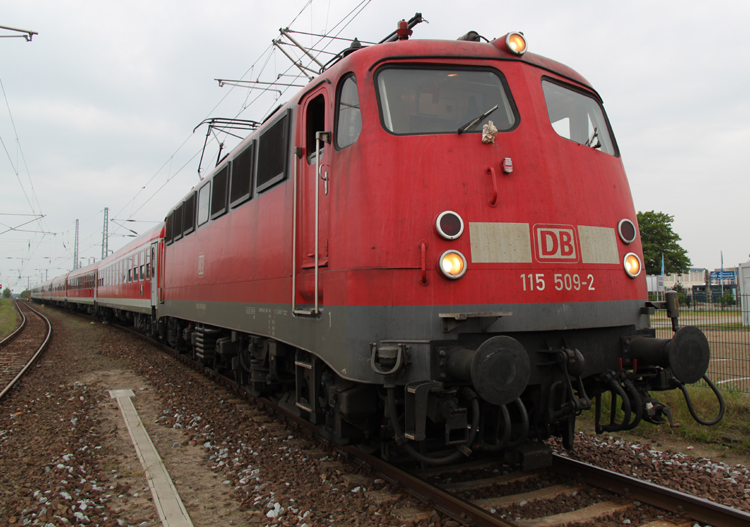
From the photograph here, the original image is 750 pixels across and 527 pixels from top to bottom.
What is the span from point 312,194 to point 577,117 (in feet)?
8.22

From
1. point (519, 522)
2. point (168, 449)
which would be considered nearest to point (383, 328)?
point (519, 522)

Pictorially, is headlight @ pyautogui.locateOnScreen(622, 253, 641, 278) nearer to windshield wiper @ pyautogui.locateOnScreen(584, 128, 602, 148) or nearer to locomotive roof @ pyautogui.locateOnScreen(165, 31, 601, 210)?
windshield wiper @ pyautogui.locateOnScreen(584, 128, 602, 148)

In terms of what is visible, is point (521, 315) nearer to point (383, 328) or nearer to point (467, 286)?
point (467, 286)

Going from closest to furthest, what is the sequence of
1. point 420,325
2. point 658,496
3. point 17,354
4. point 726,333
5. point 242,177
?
1. point 420,325
2. point 658,496
3. point 242,177
4. point 726,333
5. point 17,354

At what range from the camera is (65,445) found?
5.73m

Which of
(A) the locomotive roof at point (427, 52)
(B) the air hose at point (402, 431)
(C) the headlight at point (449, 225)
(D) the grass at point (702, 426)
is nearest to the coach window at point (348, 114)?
(A) the locomotive roof at point (427, 52)

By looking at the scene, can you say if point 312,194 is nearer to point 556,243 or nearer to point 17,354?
point 556,243

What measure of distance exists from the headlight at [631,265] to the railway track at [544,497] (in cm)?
163

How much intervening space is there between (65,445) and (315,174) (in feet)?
13.6

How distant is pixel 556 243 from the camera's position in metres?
4.04

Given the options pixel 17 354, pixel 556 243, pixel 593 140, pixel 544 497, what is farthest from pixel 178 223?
pixel 544 497

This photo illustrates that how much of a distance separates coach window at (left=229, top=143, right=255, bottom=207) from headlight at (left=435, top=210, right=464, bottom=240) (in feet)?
11.0

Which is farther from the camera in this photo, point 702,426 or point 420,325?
point 702,426

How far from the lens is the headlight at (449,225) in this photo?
3781 millimetres
